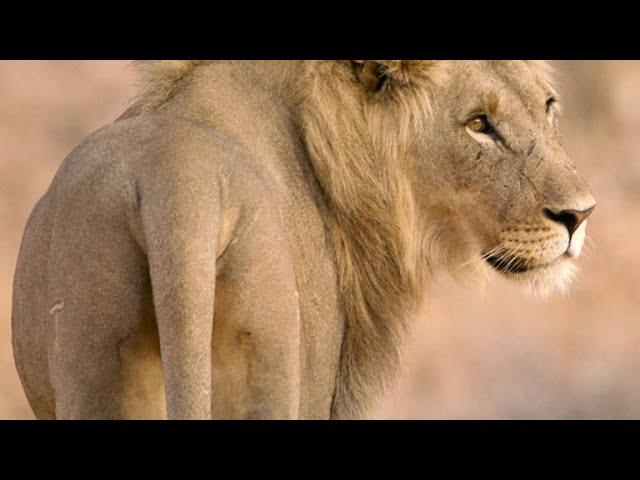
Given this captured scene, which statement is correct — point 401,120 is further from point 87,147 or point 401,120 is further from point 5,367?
point 5,367

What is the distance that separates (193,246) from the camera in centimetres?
389

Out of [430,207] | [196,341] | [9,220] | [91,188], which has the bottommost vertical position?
[196,341]

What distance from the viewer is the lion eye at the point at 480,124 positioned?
5074 millimetres

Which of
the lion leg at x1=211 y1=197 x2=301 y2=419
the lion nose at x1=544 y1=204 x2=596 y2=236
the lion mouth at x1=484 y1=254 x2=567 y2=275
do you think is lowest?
the lion leg at x1=211 y1=197 x2=301 y2=419

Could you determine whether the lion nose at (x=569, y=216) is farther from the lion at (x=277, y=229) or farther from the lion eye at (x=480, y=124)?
the lion eye at (x=480, y=124)

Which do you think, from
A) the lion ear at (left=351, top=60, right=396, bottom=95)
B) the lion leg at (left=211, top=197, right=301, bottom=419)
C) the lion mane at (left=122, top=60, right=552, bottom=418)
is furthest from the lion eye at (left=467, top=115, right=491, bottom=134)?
the lion leg at (left=211, top=197, right=301, bottom=419)

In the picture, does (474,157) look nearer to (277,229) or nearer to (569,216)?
(569,216)

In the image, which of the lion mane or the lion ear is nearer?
the lion mane

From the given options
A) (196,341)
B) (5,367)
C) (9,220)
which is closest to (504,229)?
(196,341)

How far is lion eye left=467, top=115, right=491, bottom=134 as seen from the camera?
507 centimetres

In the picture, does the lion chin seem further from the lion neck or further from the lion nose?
the lion neck

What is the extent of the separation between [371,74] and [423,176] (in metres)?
0.32

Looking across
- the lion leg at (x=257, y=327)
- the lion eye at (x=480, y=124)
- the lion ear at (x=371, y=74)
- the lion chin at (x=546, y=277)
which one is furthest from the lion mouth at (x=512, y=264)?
the lion leg at (x=257, y=327)

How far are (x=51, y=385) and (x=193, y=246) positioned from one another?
0.79m
